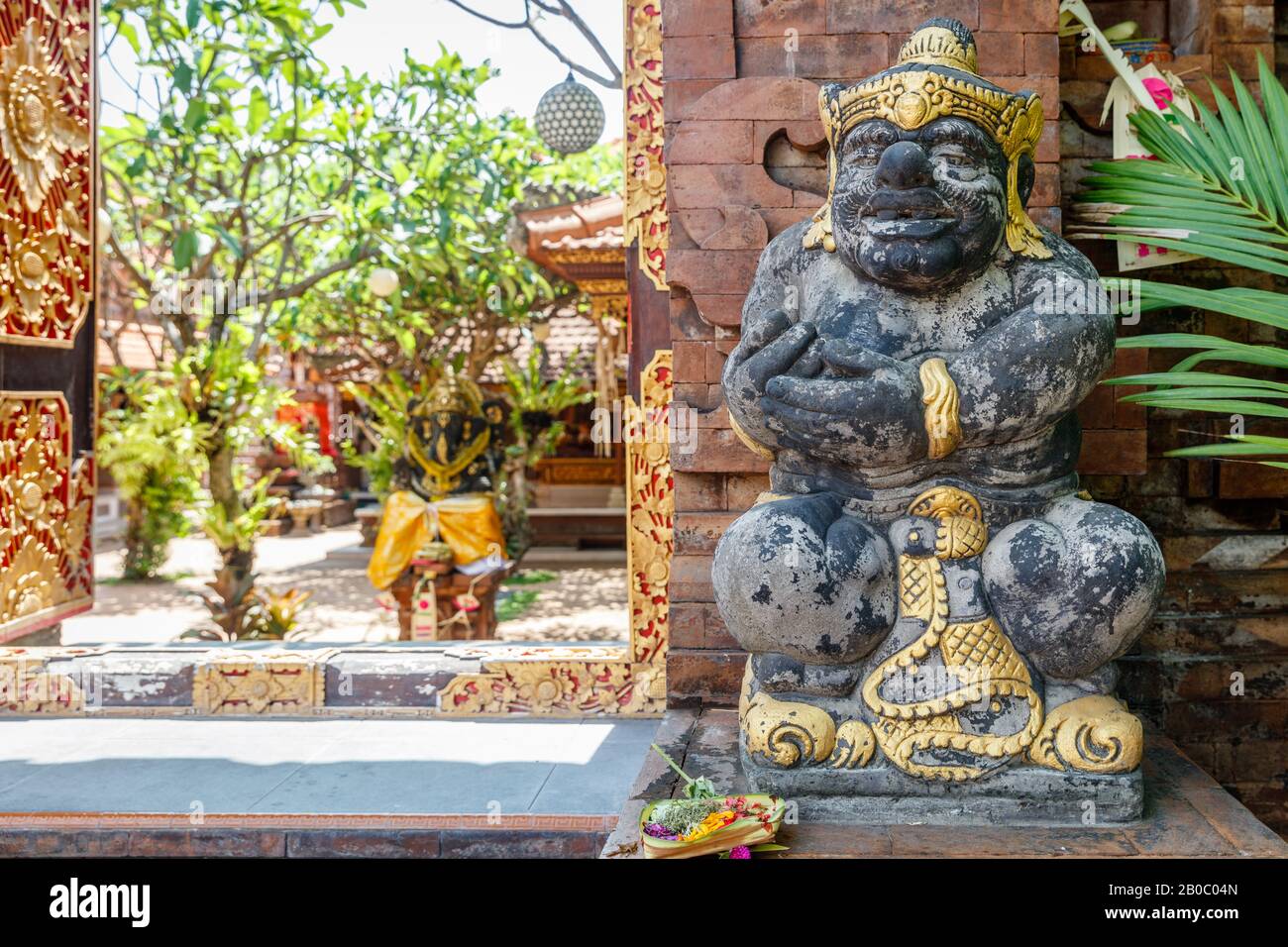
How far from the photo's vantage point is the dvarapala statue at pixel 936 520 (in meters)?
2.47

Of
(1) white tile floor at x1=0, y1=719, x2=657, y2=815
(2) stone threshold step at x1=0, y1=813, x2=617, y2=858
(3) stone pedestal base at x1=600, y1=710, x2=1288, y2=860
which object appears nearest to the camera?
(3) stone pedestal base at x1=600, y1=710, x2=1288, y2=860

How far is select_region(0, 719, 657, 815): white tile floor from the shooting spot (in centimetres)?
304

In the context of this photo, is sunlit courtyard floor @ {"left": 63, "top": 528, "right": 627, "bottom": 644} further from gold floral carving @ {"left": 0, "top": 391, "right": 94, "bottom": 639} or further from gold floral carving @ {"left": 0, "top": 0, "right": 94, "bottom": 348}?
gold floral carving @ {"left": 0, "top": 0, "right": 94, "bottom": 348}

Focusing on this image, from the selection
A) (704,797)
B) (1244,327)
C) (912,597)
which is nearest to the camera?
(704,797)

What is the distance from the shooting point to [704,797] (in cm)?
242

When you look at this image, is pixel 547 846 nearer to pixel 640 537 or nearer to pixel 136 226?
pixel 640 537

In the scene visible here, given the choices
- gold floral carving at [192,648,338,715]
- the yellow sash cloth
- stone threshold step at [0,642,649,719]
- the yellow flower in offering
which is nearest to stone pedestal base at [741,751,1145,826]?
the yellow flower in offering

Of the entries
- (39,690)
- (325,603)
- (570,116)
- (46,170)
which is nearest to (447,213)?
(570,116)

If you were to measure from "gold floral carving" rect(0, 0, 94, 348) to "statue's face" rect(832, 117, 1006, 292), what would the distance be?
3597 millimetres

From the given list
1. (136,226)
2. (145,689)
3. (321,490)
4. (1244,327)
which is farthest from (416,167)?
(321,490)

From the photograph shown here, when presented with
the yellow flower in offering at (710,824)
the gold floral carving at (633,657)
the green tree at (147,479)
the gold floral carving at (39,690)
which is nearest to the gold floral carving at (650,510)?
the gold floral carving at (633,657)

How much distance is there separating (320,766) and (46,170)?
296 centimetres

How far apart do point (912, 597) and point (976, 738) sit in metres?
0.36

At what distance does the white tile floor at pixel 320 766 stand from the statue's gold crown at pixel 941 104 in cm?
175
